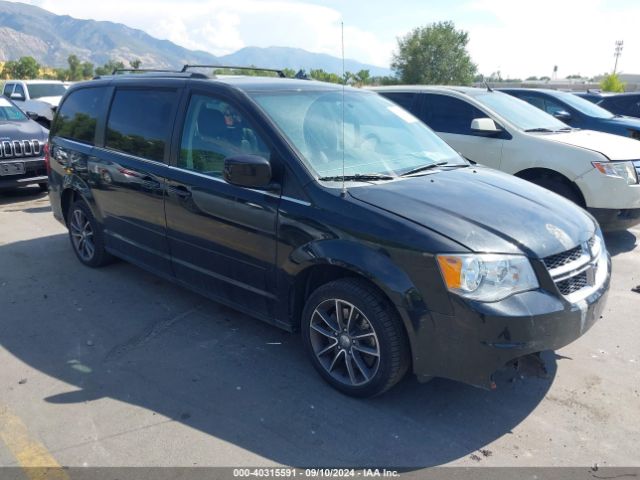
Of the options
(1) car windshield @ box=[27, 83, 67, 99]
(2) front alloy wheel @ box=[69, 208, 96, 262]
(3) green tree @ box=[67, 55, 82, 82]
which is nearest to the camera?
(2) front alloy wheel @ box=[69, 208, 96, 262]

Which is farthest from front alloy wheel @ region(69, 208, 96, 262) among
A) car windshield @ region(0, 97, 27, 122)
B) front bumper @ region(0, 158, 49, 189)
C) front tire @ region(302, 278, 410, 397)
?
car windshield @ region(0, 97, 27, 122)

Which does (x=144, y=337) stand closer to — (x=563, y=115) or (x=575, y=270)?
(x=575, y=270)

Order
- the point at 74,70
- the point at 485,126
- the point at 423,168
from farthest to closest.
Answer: the point at 74,70
the point at 485,126
the point at 423,168

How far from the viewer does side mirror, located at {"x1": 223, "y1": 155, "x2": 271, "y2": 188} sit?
3.33 metres

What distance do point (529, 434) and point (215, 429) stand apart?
173 cm

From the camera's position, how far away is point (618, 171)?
607 centimetres

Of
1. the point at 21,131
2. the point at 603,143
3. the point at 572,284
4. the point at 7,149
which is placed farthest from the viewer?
the point at 21,131

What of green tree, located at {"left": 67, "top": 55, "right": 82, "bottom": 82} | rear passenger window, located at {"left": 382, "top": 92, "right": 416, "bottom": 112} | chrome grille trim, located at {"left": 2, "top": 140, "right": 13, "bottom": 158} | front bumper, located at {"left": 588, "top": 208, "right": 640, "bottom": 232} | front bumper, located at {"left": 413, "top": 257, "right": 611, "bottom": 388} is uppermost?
green tree, located at {"left": 67, "top": 55, "right": 82, "bottom": 82}

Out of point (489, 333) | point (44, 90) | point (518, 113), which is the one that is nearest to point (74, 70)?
point (44, 90)

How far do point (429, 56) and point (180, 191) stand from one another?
175 feet

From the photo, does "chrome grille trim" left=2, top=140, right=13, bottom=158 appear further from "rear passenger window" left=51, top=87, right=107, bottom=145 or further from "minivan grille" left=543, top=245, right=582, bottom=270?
"minivan grille" left=543, top=245, right=582, bottom=270

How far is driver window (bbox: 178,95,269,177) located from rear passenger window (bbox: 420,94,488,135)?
13.7ft

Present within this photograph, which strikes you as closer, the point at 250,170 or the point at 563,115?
the point at 250,170

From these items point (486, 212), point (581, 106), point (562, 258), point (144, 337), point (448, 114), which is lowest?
point (144, 337)
